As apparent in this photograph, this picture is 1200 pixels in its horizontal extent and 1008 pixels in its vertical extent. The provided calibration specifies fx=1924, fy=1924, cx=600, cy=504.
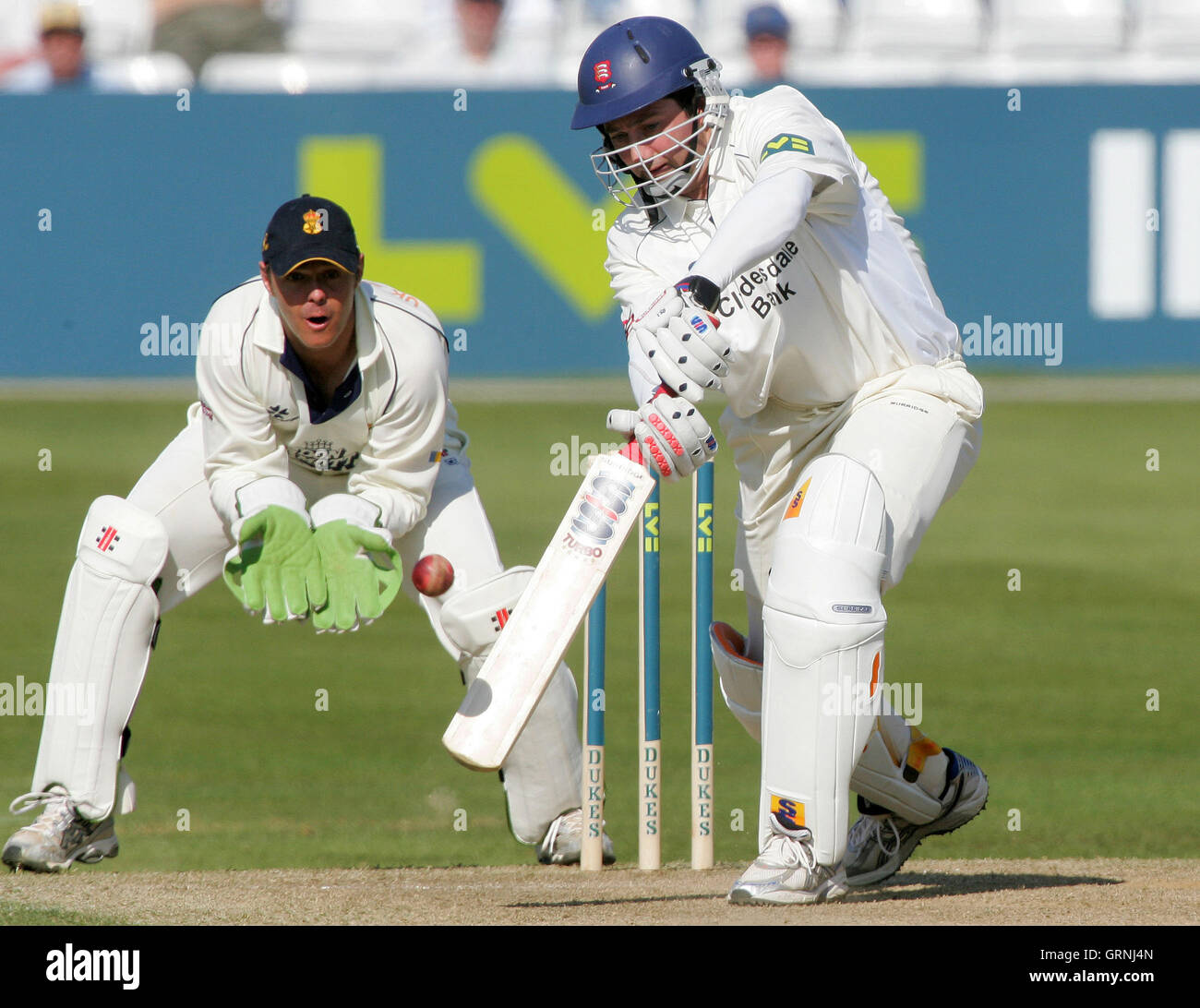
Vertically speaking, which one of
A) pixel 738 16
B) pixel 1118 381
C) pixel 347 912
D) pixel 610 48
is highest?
pixel 738 16

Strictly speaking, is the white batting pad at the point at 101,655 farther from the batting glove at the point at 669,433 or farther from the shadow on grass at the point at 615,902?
the batting glove at the point at 669,433

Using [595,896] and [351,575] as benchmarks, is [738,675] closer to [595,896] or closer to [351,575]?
[595,896]

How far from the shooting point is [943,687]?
7.19 meters

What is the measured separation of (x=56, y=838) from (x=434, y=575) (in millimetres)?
1126

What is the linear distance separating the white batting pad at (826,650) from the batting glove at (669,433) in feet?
0.88

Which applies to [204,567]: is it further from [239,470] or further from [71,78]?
[71,78]

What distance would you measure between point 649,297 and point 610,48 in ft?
1.72

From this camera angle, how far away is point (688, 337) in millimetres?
3643

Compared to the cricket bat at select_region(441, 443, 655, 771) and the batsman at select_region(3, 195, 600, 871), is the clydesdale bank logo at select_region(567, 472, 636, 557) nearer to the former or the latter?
the cricket bat at select_region(441, 443, 655, 771)

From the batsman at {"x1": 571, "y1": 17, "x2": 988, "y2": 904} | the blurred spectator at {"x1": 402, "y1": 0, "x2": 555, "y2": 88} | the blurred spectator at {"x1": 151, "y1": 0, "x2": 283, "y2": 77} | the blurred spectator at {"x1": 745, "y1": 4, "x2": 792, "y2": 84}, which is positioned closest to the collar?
the batsman at {"x1": 571, "y1": 17, "x2": 988, "y2": 904}

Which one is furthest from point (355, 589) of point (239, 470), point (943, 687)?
point (943, 687)

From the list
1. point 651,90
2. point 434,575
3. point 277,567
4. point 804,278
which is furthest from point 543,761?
point 651,90

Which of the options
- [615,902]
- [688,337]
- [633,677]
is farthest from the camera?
[633,677]

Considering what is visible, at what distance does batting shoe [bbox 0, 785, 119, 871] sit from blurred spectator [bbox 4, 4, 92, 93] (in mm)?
8903
